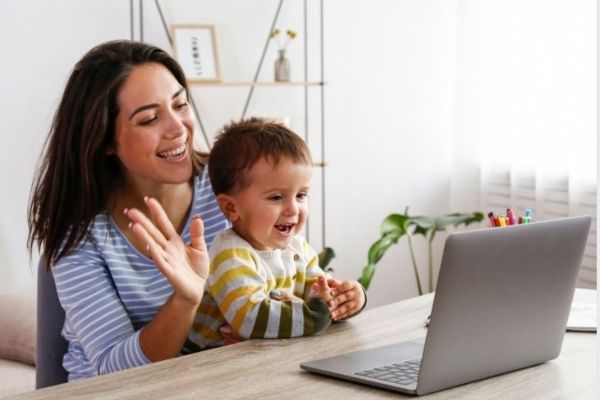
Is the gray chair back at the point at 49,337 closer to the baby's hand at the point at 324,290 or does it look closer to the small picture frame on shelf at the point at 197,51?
the baby's hand at the point at 324,290

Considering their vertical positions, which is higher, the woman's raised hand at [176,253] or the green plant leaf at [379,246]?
the woman's raised hand at [176,253]

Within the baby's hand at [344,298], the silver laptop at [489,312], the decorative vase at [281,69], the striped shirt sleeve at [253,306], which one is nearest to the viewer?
the silver laptop at [489,312]

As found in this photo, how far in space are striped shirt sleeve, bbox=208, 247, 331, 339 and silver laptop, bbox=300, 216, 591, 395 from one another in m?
0.17

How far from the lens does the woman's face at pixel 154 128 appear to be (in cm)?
188

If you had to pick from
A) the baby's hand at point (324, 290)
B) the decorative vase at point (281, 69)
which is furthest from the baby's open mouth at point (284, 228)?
the decorative vase at point (281, 69)

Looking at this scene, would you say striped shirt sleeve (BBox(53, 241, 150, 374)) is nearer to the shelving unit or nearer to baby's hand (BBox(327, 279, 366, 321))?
baby's hand (BBox(327, 279, 366, 321))

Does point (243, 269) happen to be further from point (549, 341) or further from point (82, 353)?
point (549, 341)

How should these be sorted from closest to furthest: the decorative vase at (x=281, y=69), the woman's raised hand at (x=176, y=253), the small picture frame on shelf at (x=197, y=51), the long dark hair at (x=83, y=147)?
the woman's raised hand at (x=176, y=253)
the long dark hair at (x=83, y=147)
the small picture frame on shelf at (x=197, y=51)
the decorative vase at (x=281, y=69)

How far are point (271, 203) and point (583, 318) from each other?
61 centimetres

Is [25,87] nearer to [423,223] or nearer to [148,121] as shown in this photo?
[423,223]

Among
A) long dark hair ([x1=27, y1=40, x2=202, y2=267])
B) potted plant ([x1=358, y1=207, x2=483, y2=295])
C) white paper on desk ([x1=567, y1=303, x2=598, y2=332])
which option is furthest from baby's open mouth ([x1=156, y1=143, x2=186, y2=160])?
potted plant ([x1=358, y1=207, x2=483, y2=295])

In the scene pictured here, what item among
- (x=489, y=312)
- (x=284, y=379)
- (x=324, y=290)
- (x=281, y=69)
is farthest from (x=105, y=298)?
(x=281, y=69)

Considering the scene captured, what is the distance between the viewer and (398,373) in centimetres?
142

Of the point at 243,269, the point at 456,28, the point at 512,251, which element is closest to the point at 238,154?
the point at 243,269
